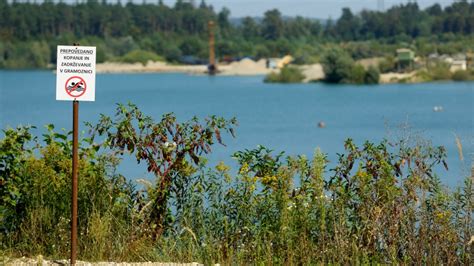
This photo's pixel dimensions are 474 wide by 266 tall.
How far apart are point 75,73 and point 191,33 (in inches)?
7123

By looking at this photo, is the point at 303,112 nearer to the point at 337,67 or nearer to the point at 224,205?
the point at 337,67

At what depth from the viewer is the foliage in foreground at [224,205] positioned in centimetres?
1039

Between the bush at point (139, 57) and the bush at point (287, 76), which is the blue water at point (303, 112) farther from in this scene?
the bush at point (139, 57)

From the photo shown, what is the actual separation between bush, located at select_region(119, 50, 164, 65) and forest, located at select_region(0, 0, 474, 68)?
15 cm

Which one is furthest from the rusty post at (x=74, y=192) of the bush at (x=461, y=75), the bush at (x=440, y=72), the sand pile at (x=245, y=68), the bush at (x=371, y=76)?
the sand pile at (x=245, y=68)

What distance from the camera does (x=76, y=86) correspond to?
387 inches

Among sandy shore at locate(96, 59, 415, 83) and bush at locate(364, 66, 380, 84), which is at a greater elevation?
bush at locate(364, 66, 380, 84)

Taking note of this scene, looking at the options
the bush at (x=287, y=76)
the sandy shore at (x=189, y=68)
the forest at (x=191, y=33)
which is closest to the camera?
the bush at (x=287, y=76)

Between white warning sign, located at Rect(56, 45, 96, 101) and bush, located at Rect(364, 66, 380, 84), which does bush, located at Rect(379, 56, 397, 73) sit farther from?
white warning sign, located at Rect(56, 45, 96, 101)

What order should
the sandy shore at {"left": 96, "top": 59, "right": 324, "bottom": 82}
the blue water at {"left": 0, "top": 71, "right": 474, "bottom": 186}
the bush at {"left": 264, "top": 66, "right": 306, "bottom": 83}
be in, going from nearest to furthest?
the blue water at {"left": 0, "top": 71, "right": 474, "bottom": 186}
the bush at {"left": 264, "top": 66, "right": 306, "bottom": 83}
the sandy shore at {"left": 96, "top": 59, "right": 324, "bottom": 82}

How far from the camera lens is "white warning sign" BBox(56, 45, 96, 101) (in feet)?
31.9

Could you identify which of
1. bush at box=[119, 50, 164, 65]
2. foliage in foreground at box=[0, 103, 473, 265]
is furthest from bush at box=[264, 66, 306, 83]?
foliage in foreground at box=[0, 103, 473, 265]

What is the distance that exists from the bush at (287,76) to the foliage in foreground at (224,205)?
102070 mm

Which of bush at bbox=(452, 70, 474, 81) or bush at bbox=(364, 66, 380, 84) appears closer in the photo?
bush at bbox=(364, 66, 380, 84)
